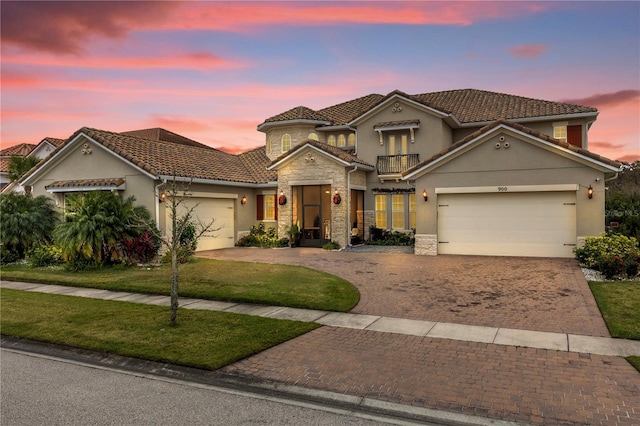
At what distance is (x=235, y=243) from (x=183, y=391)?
58.4ft

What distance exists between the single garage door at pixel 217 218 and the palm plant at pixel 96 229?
376cm

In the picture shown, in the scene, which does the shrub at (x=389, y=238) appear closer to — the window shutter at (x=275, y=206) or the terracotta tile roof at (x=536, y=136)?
the terracotta tile roof at (x=536, y=136)

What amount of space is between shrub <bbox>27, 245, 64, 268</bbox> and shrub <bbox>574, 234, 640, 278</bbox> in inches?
733

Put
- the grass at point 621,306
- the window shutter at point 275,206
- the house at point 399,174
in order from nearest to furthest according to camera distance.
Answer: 1. the grass at point 621,306
2. the house at point 399,174
3. the window shutter at point 275,206

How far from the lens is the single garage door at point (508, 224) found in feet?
52.7

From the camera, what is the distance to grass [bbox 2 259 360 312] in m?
10.3

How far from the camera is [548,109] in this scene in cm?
2194

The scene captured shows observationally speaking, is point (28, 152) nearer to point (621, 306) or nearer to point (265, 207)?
point (265, 207)

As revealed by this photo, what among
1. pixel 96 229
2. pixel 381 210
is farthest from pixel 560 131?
pixel 96 229

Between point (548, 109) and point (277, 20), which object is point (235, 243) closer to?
point (277, 20)

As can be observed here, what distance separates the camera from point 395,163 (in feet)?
75.2

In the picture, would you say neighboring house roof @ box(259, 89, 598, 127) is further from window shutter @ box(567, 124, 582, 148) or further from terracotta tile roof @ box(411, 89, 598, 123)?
window shutter @ box(567, 124, 582, 148)

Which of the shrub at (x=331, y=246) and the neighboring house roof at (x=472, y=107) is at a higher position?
the neighboring house roof at (x=472, y=107)

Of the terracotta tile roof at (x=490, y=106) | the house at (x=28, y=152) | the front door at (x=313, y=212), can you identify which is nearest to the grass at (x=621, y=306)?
the terracotta tile roof at (x=490, y=106)
